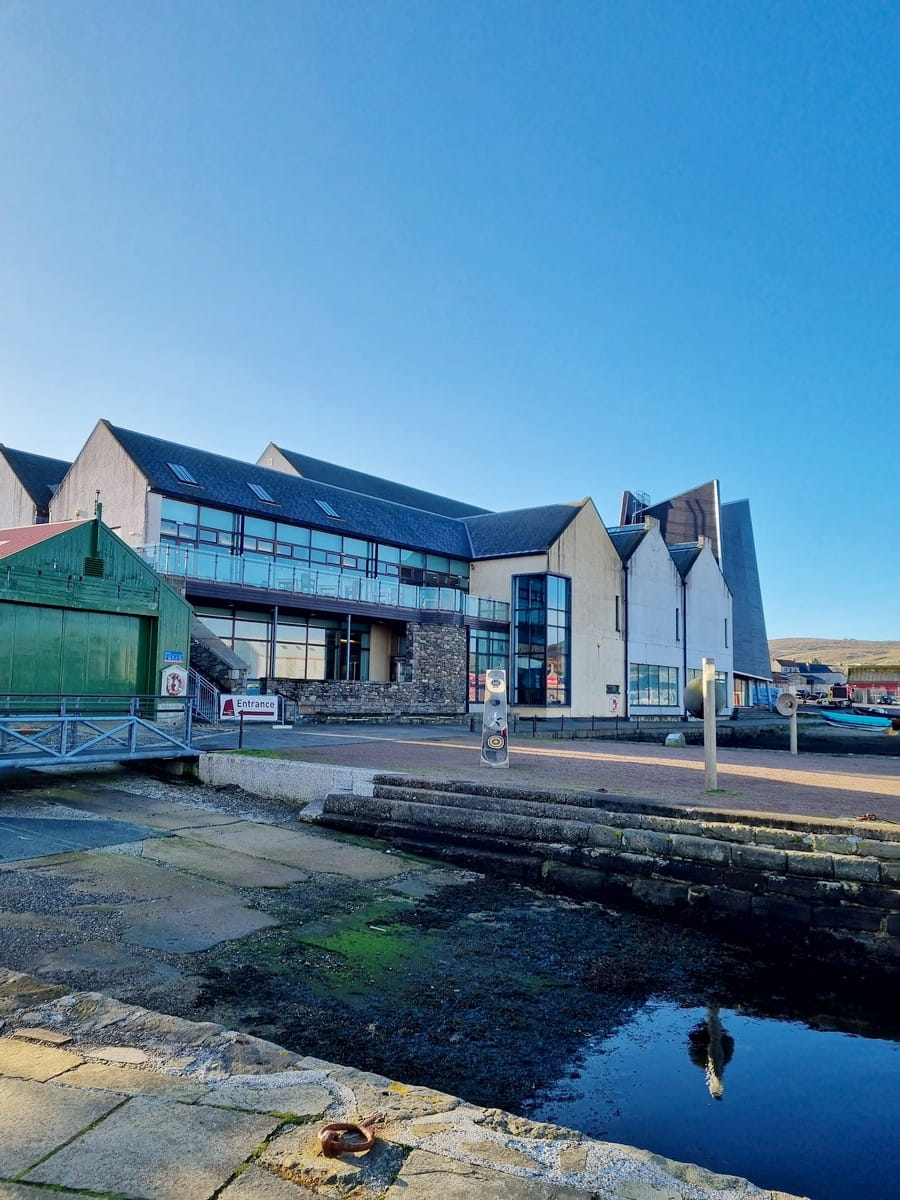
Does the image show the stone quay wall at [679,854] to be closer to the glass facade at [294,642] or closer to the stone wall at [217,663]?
the stone wall at [217,663]

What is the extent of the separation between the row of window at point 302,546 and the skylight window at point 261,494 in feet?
2.61

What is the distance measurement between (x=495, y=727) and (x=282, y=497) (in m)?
17.1

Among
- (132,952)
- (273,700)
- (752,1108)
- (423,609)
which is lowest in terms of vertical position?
(752,1108)

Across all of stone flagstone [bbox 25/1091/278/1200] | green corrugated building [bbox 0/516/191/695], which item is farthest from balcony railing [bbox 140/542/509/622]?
stone flagstone [bbox 25/1091/278/1200]

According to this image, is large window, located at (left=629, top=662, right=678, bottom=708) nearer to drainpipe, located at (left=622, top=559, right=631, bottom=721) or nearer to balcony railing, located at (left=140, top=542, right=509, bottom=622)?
drainpipe, located at (left=622, top=559, right=631, bottom=721)

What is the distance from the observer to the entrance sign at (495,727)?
1309cm

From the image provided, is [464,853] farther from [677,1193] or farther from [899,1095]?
[677,1193]

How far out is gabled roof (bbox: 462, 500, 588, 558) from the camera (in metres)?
33.1

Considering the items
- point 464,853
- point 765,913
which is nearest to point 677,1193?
point 765,913

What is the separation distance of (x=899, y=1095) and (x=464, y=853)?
Answer: 524cm

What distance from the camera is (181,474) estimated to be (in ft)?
79.3

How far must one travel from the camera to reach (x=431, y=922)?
6.67 metres

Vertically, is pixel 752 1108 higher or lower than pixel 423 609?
lower

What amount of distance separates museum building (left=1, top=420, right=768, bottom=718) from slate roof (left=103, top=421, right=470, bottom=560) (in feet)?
0.28
